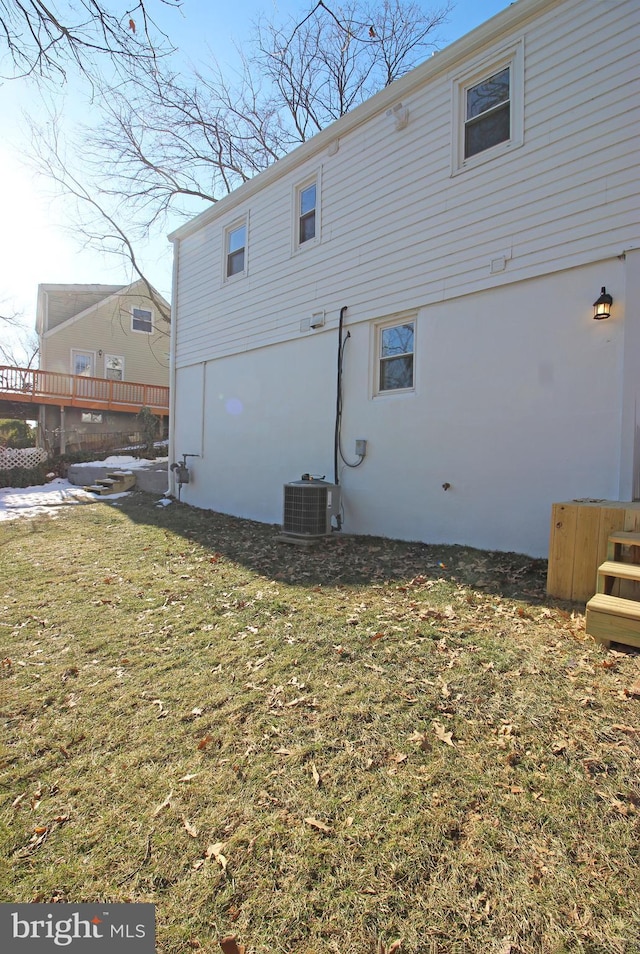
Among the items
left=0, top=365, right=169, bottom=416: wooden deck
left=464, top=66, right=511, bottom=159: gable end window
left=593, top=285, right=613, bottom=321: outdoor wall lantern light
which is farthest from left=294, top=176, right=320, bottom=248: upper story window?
left=0, top=365, right=169, bottom=416: wooden deck

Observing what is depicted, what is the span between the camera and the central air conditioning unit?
6105 mm

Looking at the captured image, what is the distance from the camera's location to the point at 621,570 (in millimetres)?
3029

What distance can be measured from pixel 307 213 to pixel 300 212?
22 centimetres

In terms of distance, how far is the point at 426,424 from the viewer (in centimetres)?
588

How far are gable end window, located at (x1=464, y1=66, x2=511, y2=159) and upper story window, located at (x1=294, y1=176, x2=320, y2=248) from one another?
2598 mm

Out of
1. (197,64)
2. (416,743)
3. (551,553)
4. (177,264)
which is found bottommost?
(416,743)

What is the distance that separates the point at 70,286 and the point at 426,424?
20.1 meters

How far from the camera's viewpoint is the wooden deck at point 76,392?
1572 cm

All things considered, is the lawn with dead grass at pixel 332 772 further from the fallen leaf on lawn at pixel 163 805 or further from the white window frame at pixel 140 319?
the white window frame at pixel 140 319

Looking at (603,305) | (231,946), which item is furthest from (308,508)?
(231,946)

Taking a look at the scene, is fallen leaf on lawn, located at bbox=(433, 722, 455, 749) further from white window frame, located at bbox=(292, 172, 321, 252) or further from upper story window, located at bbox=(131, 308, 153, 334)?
upper story window, located at bbox=(131, 308, 153, 334)

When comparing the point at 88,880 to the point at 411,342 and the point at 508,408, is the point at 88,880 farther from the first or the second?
the point at 411,342

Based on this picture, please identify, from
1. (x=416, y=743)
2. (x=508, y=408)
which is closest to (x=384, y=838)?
(x=416, y=743)

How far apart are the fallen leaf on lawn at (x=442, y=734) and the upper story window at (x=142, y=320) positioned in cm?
2177
